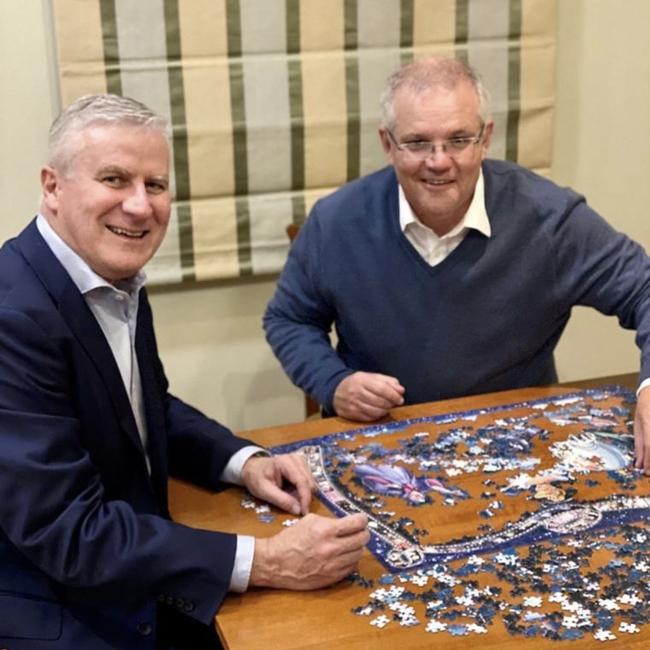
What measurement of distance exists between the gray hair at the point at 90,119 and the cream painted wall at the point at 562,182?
5.21ft

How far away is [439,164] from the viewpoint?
2406 mm

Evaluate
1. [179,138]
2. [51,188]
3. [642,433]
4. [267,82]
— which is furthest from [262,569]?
[267,82]

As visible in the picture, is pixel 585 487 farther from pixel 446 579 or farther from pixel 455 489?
pixel 446 579

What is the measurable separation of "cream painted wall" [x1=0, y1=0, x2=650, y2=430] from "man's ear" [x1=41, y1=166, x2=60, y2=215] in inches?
61.6

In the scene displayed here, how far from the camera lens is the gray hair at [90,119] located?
1658mm

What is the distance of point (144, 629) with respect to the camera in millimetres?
1661

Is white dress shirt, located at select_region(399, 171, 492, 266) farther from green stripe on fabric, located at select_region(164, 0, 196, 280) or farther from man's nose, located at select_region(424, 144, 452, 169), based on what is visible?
green stripe on fabric, located at select_region(164, 0, 196, 280)

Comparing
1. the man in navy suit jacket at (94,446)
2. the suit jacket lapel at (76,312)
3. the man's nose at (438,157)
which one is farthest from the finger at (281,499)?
the man's nose at (438,157)

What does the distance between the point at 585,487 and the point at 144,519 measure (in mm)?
849

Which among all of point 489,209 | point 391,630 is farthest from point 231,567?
point 489,209

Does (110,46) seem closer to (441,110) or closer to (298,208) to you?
(298,208)

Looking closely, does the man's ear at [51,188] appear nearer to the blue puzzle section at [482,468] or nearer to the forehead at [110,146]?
the forehead at [110,146]

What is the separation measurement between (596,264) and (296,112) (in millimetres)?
1275

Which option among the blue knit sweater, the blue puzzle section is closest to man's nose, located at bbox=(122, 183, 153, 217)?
the blue puzzle section
